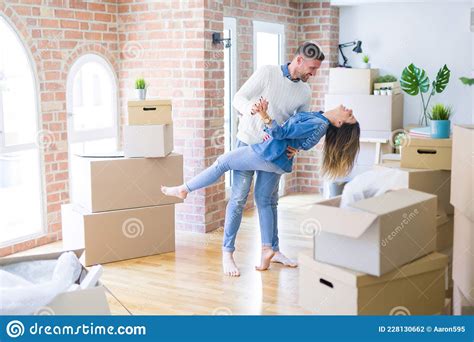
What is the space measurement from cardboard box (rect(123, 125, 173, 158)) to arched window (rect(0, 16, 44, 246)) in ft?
2.64

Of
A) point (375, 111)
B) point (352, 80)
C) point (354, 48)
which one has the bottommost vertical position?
point (375, 111)

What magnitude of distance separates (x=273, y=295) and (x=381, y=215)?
5.61 feet

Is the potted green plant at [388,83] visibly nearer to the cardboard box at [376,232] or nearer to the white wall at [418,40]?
the white wall at [418,40]

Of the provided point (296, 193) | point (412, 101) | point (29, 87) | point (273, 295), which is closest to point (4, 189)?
point (29, 87)

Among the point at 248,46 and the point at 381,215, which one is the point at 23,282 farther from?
the point at 248,46

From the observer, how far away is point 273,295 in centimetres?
376

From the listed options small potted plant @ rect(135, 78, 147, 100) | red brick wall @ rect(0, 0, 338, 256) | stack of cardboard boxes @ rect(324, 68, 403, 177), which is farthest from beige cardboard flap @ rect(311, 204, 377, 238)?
stack of cardboard boxes @ rect(324, 68, 403, 177)

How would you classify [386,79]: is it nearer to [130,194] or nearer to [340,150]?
[130,194]

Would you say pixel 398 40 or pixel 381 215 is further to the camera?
pixel 398 40

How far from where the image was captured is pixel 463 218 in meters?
2.74

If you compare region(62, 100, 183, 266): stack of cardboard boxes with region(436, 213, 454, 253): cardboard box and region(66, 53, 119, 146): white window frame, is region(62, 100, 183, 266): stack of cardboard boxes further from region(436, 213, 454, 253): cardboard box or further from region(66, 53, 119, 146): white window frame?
region(436, 213, 454, 253): cardboard box

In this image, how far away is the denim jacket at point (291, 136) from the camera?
3.53 meters

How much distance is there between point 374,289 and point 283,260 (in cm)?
208
